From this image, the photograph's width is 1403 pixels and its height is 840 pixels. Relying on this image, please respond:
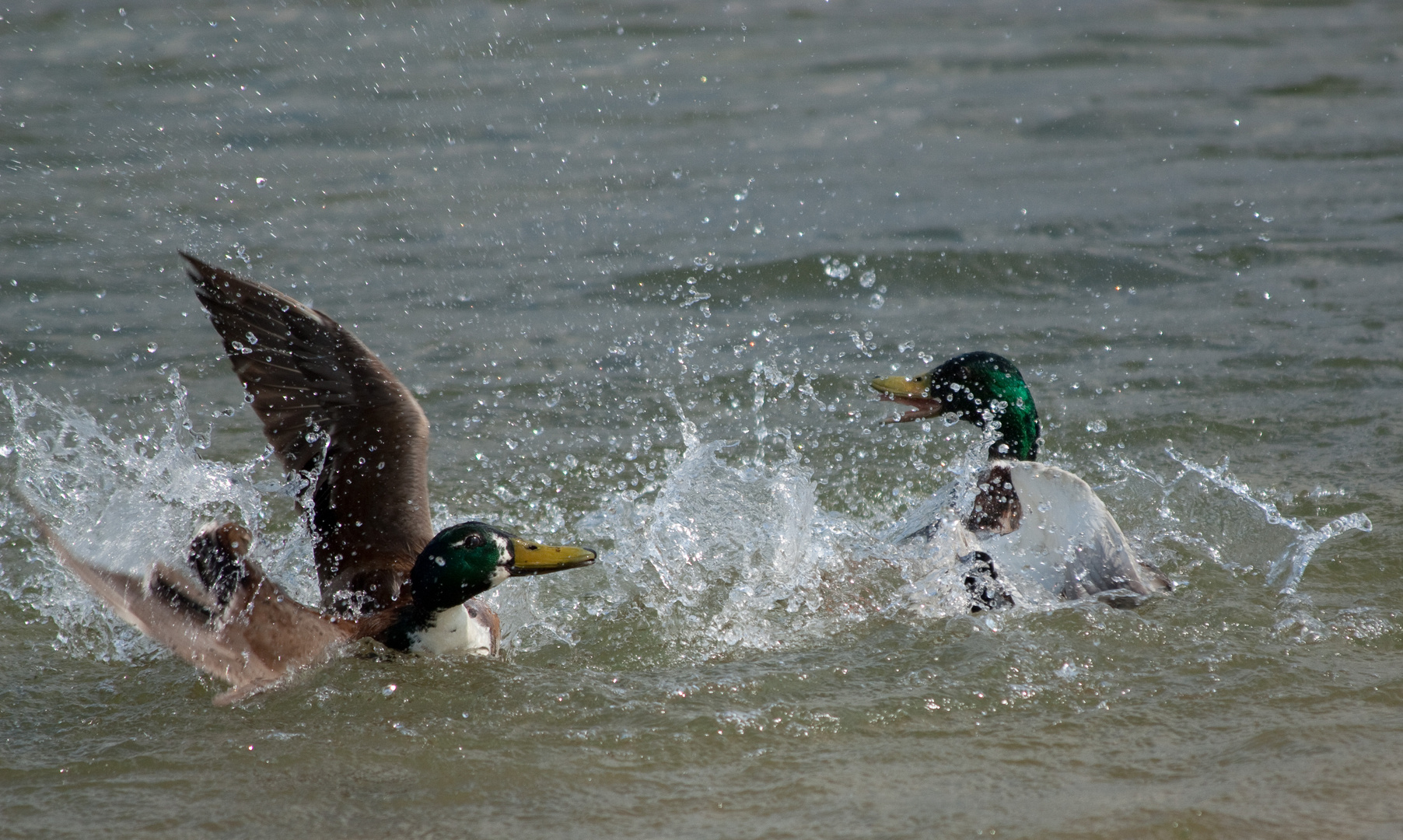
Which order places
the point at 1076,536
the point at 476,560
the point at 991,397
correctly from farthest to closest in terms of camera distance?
the point at 991,397, the point at 1076,536, the point at 476,560

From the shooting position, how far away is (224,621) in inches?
150

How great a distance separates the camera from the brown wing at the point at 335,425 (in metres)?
4.77

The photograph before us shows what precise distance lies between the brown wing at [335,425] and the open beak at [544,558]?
599mm

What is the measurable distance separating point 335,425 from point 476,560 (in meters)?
0.93

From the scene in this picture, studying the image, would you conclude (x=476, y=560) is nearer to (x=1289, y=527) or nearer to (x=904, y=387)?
(x=904, y=387)

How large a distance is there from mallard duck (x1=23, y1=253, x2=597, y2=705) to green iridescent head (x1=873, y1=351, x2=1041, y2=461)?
177 cm

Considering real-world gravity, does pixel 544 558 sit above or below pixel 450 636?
above

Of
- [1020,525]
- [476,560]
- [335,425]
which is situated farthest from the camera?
[335,425]

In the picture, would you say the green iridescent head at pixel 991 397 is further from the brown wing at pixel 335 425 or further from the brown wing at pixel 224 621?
the brown wing at pixel 224 621

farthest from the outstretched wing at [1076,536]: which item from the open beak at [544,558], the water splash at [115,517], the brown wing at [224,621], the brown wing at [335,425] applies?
the water splash at [115,517]

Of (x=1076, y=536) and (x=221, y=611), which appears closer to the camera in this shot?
(x=221, y=611)

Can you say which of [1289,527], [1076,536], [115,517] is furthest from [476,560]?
[1289,527]

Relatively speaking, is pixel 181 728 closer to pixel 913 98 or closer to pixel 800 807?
pixel 800 807

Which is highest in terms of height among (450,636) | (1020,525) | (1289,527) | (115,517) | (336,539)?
(115,517)
